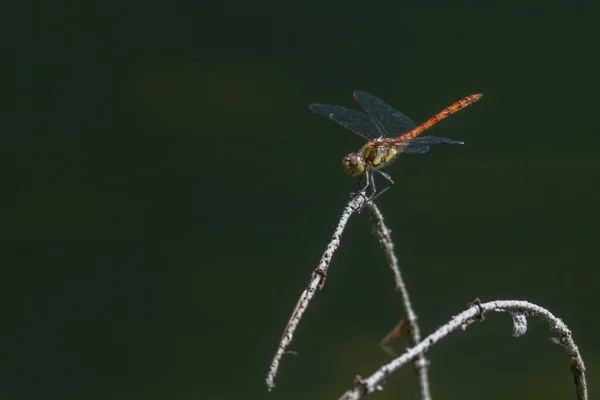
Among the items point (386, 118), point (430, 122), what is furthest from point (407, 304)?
point (430, 122)

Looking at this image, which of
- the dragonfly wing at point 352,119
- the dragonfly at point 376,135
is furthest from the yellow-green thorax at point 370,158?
the dragonfly wing at point 352,119

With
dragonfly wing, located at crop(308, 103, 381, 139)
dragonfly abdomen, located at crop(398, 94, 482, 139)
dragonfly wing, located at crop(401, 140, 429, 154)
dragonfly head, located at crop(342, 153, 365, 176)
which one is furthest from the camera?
dragonfly abdomen, located at crop(398, 94, 482, 139)

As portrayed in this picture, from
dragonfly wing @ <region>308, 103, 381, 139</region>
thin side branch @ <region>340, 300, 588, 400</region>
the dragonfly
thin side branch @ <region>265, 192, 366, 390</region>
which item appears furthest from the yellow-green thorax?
thin side branch @ <region>340, 300, 588, 400</region>

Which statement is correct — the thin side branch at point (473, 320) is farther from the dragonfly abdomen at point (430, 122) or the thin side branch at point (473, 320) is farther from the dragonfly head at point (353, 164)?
the dragonfly abdomen at point (430, 122)

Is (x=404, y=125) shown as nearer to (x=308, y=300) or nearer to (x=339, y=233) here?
(x=339, y=233)

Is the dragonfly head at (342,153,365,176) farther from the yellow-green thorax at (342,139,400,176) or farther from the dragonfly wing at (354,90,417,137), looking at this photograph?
the dragonfly wing at (354,90,417,137)

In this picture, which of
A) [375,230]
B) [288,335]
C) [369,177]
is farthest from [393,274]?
[369,177]
